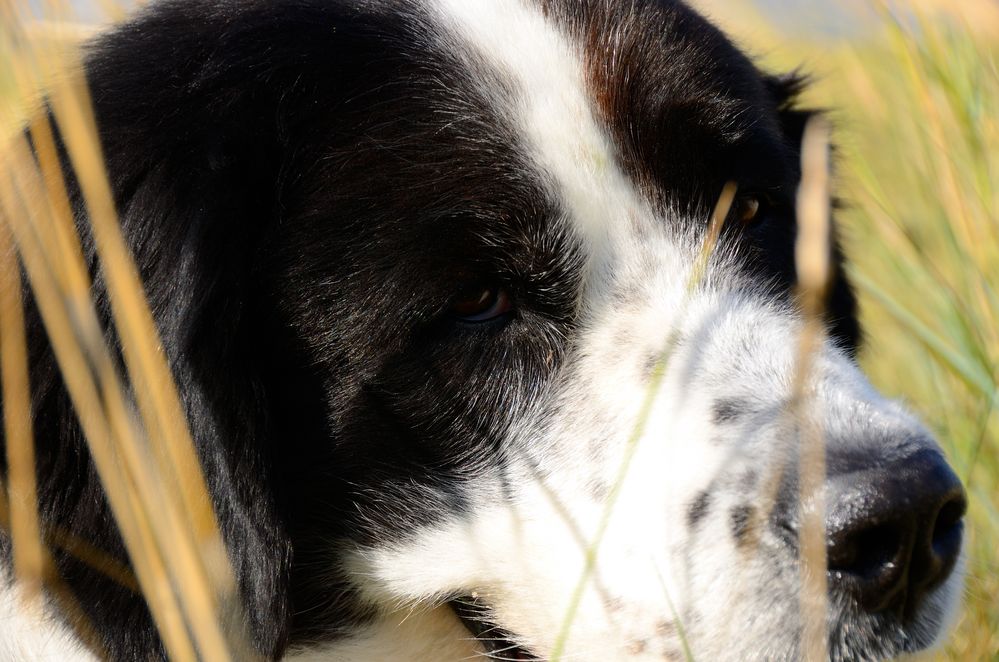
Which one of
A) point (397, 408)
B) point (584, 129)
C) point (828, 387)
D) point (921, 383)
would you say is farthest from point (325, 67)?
point (921, 383)

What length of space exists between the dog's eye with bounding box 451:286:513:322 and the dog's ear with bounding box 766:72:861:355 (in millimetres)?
957

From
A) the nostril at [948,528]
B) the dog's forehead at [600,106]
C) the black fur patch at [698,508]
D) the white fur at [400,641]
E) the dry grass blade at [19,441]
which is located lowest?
the white fur at [400,641]

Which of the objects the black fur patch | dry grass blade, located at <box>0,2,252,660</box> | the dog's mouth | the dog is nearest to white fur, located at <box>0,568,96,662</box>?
the dog

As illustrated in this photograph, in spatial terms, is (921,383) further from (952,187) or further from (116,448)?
(116,448)

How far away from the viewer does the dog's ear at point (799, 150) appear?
283 centimetres

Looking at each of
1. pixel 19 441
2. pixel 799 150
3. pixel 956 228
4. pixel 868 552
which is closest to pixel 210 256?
pixel 19 441

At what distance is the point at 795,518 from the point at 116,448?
43.0 inches

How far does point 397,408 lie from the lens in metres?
2.12

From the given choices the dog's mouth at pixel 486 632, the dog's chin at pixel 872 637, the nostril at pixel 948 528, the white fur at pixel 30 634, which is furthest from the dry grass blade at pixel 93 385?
the nostril at pixel 948 528

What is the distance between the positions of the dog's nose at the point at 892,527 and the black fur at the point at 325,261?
630 millimetres

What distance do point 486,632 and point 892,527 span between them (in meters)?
0.80

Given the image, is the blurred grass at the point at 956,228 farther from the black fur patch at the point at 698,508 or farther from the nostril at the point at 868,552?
the black fur patch at the point at 698,508

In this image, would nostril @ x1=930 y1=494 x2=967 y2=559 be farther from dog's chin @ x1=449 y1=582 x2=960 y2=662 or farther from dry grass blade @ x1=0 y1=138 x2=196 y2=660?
dry grass blade @ x1=0 y1=138 x2=196 y2=660

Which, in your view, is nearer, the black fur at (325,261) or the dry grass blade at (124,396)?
the dry grass blade at (124,396)
